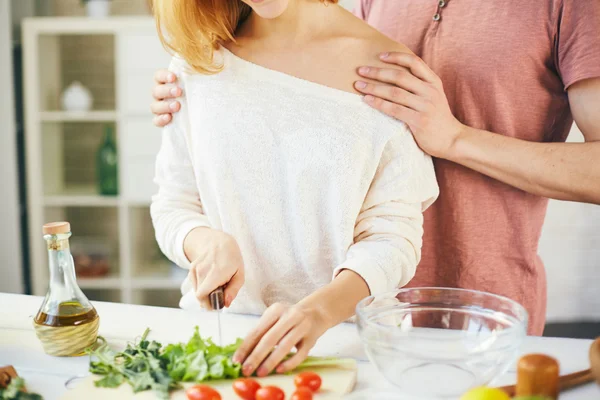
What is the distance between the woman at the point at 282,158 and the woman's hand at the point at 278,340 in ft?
0.58

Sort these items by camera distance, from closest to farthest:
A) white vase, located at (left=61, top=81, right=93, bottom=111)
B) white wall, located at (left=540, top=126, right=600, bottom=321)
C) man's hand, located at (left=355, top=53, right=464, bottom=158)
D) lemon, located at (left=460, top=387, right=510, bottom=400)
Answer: lemon, located at (left=460, top=387, right=510, bottom=400)
man's hand, located at (left=355, top=53, right=464, bottom=158)
white vase, located at (left=61, top=81, right=93, bottom=111)
white wall, located at (left=540, top=126, right=600, bottom=321)

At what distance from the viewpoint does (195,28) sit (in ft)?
4.51

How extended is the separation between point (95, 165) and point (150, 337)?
8.93 ft

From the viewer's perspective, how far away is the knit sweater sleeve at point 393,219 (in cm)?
120

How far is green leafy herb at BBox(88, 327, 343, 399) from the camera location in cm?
93

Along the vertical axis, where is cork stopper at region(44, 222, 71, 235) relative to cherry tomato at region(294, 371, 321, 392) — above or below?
above

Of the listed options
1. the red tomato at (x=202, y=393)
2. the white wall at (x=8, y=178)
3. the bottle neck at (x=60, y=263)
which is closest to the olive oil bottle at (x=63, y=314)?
the bottle neck at (x=60, y=263)

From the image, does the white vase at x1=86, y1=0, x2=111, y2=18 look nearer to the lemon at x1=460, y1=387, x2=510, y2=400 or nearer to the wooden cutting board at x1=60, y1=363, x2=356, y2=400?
the wooden cutting board at x1=60, y1=363, x2=356, y2=400

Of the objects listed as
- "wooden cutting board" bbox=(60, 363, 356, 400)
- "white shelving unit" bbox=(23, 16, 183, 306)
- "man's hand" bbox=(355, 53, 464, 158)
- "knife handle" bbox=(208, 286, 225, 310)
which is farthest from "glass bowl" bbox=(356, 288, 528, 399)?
"white shelving unit" bbox=(23, 16, 183, 306)

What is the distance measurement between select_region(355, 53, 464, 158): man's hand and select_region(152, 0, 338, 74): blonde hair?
0.31 m

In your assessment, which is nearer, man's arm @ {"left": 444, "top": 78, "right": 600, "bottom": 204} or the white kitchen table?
the white kitchen table

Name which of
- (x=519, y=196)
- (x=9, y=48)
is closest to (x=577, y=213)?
(x=519, y=196)

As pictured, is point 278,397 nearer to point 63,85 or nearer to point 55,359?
point 55,359

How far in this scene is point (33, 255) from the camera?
342 cm
